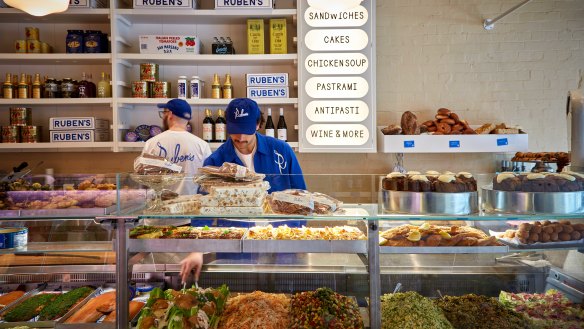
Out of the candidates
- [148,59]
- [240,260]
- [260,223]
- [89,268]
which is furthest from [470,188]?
[148,59]

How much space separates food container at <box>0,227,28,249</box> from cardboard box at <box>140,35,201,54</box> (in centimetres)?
284

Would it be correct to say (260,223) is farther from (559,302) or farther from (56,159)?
(56,159)

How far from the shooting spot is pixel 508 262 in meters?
2.21

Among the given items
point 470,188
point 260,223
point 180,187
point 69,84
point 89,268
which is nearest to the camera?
point 470,188

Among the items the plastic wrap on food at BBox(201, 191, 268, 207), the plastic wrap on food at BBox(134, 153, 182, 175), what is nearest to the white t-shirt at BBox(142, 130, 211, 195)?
the plastic wrap on food at BBox(134, 153, 182, 175)

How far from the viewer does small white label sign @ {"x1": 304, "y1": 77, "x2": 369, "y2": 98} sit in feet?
15.0

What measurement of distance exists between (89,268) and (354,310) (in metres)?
1.37


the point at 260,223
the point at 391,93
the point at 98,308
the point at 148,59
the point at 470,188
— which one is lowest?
the point at 98,308

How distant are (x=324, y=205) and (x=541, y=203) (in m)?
0.82

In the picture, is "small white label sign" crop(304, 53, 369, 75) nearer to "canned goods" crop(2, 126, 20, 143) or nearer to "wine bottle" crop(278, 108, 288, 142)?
"wine bottle" crop(278, 108, 288, 142)

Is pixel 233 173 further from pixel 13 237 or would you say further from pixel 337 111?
pixel 337 111

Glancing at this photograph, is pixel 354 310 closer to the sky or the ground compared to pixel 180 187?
closer to the ground

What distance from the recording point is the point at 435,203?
1.82 metres

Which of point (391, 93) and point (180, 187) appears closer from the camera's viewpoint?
point (180, 187)
